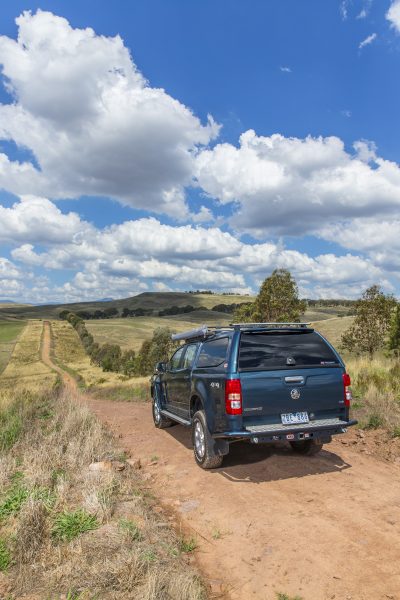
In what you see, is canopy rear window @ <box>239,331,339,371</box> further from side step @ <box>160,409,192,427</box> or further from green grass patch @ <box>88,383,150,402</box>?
green grass patch @ <box>88,383,150,402</box>

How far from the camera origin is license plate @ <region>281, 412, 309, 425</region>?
632 cm

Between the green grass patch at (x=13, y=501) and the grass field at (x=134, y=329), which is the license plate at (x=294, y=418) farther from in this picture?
the grass field at (x=134, y=329)

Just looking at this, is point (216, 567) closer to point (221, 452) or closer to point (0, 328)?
point (221, 452)

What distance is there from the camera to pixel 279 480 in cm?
635

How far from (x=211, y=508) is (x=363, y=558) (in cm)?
198

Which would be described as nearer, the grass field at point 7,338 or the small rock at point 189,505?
the small rock at point 189,505

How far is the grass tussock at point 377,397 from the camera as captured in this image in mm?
9008

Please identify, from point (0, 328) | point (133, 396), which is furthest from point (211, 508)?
point (0, 328)

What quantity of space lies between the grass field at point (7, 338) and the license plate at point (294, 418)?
6849 centimetres

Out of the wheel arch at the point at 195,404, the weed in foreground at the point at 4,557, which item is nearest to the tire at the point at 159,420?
the wheel arch at the point at 195,404

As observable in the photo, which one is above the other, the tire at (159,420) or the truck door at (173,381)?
the truck door at (173,381)

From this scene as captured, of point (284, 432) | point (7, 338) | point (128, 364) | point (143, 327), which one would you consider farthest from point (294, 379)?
point (143, 327)

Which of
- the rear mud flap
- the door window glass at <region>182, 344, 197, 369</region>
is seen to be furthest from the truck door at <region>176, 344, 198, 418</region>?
the rear mud flap

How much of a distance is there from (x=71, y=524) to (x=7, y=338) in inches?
4382
